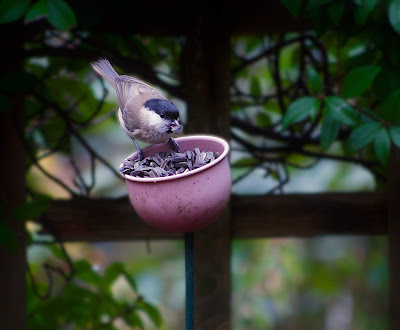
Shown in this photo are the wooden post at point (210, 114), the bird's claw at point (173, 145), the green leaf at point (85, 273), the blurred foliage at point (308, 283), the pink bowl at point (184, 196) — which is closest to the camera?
the pink bowl at point (184, 196)

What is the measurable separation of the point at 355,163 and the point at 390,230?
24 cm

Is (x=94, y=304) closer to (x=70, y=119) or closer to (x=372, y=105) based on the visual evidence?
(x=70, y=119)

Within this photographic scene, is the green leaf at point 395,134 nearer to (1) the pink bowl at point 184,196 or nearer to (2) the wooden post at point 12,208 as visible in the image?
(1) the pink bowl at point 184,196

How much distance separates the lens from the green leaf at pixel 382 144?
111 centimetres

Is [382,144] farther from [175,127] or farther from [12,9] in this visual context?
[12,9]

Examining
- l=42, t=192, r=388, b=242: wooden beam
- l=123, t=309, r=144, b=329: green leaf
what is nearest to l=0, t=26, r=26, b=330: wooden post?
l=42, t=192, r=388, b=242: wooden beam

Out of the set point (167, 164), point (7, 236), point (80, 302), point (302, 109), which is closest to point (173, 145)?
point (167, 164)

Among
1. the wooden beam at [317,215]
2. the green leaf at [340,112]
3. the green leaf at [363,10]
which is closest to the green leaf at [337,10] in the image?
the green leaf at [363,10]

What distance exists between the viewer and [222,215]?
1369mm

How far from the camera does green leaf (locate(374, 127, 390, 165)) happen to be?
3.65ft

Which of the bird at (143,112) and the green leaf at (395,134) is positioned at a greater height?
Result: the bird at (143,112)

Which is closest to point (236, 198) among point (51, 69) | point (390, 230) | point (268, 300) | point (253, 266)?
point (390, 230)

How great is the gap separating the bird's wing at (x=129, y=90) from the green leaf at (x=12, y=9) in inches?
10.7

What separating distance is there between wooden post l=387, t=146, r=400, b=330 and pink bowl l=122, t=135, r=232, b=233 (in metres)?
0.77
